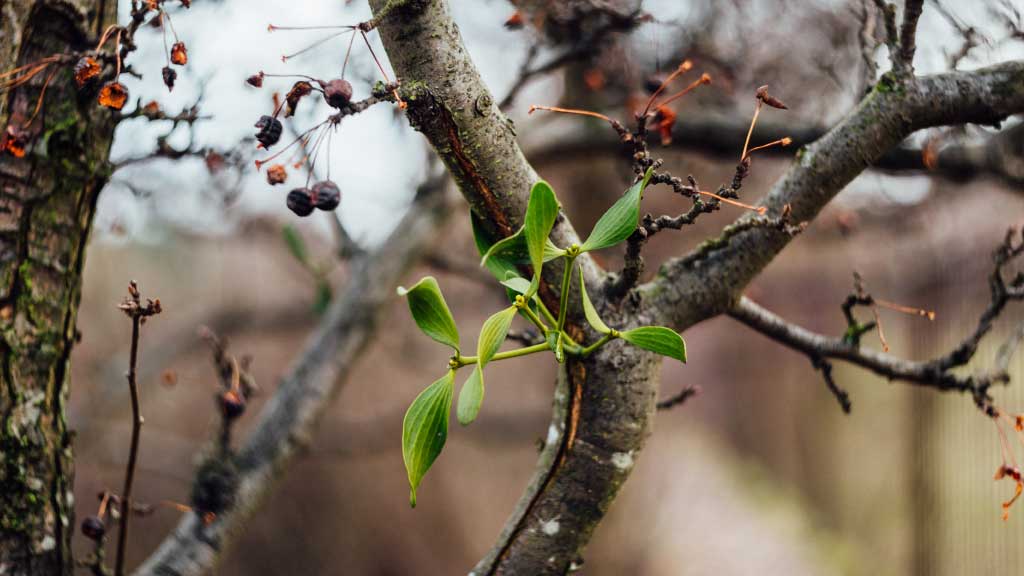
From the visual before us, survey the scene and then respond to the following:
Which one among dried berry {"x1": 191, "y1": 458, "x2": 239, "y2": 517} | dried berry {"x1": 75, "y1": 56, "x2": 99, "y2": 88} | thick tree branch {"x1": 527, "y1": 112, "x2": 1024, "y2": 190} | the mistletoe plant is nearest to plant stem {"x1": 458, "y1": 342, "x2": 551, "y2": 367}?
the mistletoe plant

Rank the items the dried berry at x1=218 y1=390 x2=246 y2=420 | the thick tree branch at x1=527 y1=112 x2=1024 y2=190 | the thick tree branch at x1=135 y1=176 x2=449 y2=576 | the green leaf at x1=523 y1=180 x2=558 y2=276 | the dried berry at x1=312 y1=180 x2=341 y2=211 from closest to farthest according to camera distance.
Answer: the green leaf at x1=523 y1=180 x2=558 y2=276, the dried berry at x1=312 y1=180 x2=341 y2=211, the dried berry at x1=218 y1=390 x2=246 y2=420, the thick tree branch at x1=135 y1=176 x2=449 y2=576, the thick tree branch at x1=527 y1=112 x2=1024 y2=190

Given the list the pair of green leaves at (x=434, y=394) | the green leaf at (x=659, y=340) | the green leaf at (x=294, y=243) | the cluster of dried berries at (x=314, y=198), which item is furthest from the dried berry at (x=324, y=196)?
the green leaf at (x=294, y=243)

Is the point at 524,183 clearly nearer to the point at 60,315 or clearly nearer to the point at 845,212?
the point at 60,315

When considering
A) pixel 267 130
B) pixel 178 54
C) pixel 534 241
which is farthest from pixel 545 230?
pixel 178 54

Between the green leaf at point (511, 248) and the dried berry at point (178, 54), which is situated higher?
the dried berry at point (178, 54)

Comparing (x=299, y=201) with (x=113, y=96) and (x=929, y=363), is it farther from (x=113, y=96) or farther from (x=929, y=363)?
(x=929, y=363)

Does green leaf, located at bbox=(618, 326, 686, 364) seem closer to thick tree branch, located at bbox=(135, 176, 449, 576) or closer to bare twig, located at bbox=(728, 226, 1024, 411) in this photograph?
bare twig, located at bbox=(728, 226, 1024, 411)

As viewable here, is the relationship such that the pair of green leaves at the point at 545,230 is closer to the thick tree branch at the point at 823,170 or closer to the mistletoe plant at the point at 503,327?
the mistletoe plant at the point at 503,327
